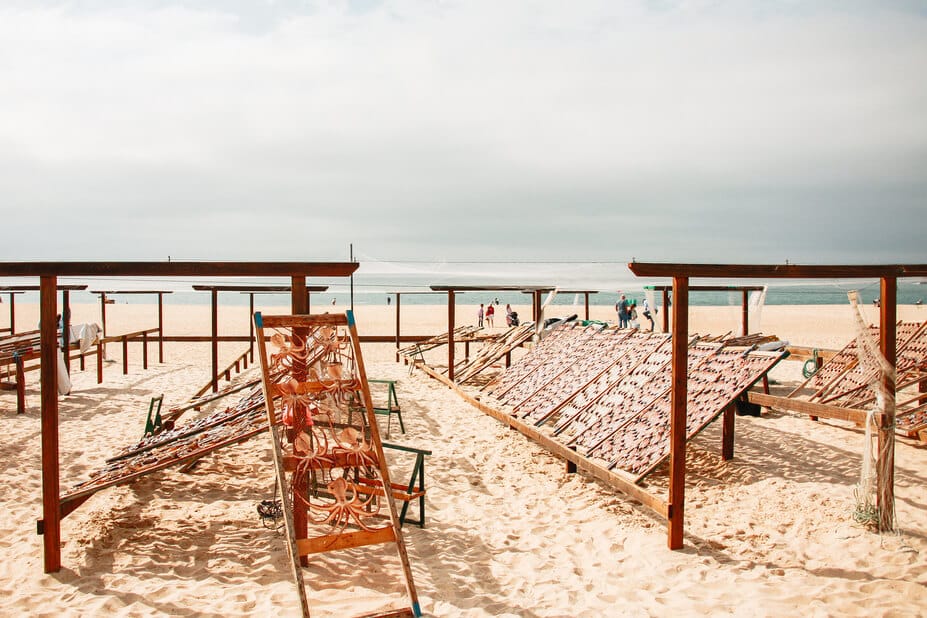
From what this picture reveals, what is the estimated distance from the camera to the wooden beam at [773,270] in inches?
169

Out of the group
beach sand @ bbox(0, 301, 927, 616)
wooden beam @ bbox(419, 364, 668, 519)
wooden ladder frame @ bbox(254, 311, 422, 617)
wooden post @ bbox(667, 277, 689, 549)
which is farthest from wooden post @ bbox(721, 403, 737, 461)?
wooden ladder frame @ bbox(254, 311, 422, 617)

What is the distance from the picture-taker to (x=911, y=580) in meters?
3.72

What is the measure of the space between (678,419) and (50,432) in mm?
4402

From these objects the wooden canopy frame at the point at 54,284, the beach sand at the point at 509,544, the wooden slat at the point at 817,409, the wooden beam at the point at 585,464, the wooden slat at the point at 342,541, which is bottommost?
the beach sand at the point at 509,544

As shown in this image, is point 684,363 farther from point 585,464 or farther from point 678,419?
point 585,464

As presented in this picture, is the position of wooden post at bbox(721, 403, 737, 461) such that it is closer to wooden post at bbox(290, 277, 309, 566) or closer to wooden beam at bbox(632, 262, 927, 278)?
wooden beam at bbox(632, 262, 927, 278)

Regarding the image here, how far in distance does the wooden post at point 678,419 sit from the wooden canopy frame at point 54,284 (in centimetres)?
235

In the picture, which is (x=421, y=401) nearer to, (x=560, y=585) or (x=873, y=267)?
(x=560, y=585)

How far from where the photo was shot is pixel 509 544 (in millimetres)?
4418

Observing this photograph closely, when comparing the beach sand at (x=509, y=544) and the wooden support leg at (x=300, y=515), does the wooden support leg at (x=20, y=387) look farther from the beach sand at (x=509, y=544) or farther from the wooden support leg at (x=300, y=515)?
the wooden support leg at (x=300, y=515)

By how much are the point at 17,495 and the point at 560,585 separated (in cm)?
479

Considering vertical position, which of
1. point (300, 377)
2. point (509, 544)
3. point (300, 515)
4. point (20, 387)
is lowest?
point (509, 544)

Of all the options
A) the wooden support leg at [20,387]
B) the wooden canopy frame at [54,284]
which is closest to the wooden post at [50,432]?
the wooden canopy frame at [54,284]

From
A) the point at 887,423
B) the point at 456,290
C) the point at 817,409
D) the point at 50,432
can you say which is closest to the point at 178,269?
the point at 50,432
